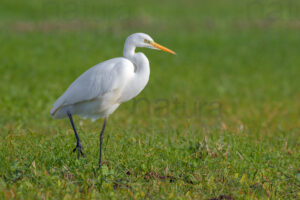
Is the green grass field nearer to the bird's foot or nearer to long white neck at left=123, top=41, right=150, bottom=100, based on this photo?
the bird's foot

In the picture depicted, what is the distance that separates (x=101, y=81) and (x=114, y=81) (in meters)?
0.15

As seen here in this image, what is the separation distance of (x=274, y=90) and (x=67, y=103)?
25.0 ft

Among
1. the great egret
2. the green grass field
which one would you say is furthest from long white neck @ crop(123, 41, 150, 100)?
the green grass field

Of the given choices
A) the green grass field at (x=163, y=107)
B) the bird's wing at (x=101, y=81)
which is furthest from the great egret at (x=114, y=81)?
the green grass field at (x=163, y=107)

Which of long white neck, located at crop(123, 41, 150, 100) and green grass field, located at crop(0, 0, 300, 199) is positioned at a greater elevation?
long white neck, located at crop(123, 41, 150, 100)

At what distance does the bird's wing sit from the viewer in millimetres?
4441

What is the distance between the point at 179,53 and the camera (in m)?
15.2

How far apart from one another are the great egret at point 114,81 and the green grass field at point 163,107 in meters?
0.55

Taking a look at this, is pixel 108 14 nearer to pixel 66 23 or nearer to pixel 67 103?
pixel 66 23

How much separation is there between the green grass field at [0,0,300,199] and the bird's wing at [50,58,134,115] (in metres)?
0.63

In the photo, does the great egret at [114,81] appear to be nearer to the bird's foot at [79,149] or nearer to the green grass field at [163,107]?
the bird's foot at [79,149]

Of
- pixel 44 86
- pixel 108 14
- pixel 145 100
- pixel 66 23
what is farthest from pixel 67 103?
pixel 108 14

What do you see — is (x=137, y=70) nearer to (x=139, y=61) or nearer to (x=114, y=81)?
(x=139, y=61)

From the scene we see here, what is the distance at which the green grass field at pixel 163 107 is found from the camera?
13.8 ft
